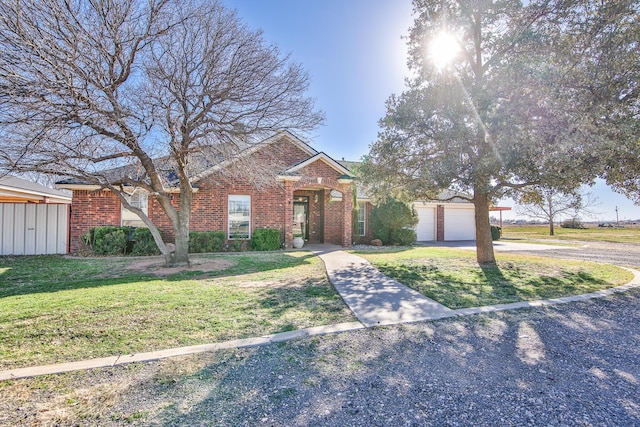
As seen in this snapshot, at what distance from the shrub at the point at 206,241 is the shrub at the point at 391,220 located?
813 centimetres

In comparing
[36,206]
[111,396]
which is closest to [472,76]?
[111,396]

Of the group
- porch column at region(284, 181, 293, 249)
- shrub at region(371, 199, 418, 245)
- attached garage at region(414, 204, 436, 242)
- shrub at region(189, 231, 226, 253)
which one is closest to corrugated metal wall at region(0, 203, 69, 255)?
shrub at region(189, 231, 226, 253)

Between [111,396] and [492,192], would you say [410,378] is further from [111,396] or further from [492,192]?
[492,192]

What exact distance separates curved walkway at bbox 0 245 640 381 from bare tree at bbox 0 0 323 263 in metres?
4.40

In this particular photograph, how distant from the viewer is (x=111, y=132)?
7070mm

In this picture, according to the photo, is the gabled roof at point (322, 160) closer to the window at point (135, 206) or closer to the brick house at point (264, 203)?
the brick house at point (264, 203)

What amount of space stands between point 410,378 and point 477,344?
1.37m

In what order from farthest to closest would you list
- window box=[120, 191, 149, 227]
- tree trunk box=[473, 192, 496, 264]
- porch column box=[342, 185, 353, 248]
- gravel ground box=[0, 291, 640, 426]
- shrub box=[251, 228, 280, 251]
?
porch column box=[342, 185, 353, 248], shrub box=[251, 228, 280, 251], window box=[120, 191, 149, 227], tree trunk box=[473, 192, 496, 264], gravel ground box=[0, 291, 640, 426]

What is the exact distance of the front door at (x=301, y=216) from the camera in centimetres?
1709

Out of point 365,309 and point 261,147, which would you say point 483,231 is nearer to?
point 365,309

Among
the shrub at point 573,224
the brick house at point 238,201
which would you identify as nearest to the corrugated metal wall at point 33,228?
the brick house at point 238,201

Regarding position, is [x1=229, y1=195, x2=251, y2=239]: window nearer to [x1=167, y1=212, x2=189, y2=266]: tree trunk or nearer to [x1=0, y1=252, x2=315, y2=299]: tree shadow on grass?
[x1=0, y1=252, x2=315, y2=299]: tree shadow on grass

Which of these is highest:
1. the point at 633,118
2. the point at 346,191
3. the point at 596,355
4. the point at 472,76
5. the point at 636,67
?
the point at 472,76

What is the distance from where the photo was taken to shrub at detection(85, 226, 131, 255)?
1184cm
